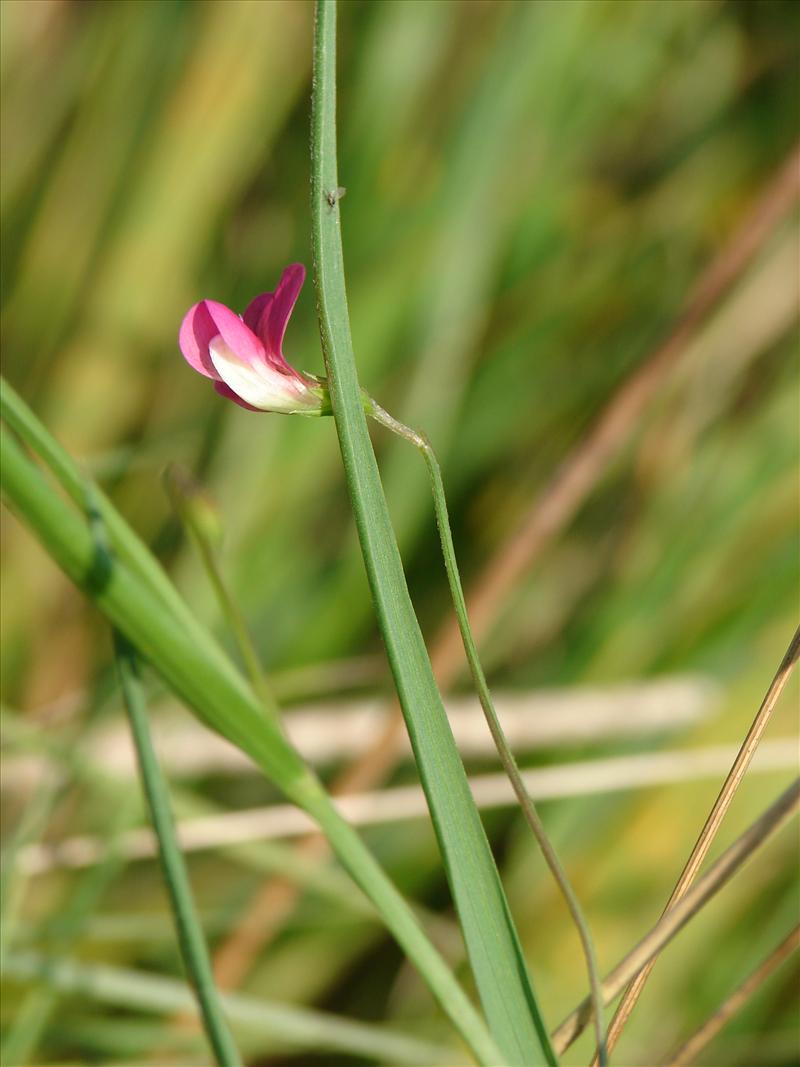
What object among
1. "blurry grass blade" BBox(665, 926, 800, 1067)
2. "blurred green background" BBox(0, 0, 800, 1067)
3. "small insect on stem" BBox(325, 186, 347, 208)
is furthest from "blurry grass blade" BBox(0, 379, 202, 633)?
"blurred green background" BBox(0, 0, 800, 1067)

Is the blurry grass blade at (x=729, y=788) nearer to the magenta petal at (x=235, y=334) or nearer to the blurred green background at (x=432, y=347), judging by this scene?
the magenta petal at (x=235, y=334)

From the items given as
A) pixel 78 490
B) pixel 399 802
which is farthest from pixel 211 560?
pixel 399 802

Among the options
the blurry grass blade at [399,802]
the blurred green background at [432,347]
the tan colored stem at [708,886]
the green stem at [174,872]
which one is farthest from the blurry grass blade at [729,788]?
the blurred green background at [432,347]

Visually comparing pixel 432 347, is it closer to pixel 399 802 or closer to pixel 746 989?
pixel 399 802

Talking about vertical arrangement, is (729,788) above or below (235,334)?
below

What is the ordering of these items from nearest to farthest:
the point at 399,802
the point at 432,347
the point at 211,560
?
the point at 211,560, the point at 399,802, the point at 432,347

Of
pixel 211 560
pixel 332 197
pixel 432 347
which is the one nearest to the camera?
pixel 332 197

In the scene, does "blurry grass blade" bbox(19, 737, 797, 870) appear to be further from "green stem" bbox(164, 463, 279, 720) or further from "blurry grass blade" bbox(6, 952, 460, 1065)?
"green stem" bbox(164, 463, 279, 720)
